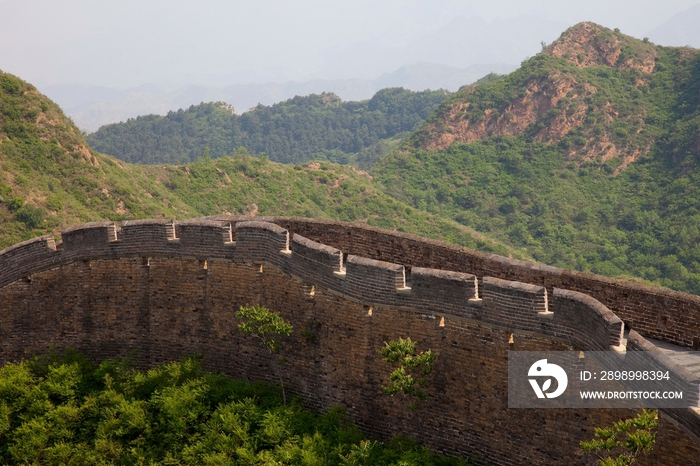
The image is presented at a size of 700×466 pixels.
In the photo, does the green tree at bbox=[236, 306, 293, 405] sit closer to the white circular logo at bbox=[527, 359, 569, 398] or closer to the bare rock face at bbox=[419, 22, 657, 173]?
the white circular logo at bbox=[527, 359, 569, 398]

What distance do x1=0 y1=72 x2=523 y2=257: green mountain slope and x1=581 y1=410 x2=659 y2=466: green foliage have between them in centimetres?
2282

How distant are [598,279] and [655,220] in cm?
3968

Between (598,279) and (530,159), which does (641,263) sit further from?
(598,279)

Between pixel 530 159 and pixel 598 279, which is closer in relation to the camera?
Result: pixel 598 279

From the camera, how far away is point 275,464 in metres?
9.50

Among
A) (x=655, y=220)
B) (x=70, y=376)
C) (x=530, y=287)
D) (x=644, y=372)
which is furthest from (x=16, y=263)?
(x=655, y=220)

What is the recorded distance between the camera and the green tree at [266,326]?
11031mm

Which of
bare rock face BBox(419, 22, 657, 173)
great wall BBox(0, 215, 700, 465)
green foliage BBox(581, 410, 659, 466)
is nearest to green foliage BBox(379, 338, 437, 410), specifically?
great wall BBox(0, 215, 700, 465)

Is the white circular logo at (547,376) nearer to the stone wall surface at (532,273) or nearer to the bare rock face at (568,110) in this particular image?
the stone wall surface at (532,273)

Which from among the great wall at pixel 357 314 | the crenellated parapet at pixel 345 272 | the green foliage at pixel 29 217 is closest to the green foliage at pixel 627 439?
the great wall at pixel 357 314

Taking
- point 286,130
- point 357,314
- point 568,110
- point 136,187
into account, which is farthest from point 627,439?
point 286,130

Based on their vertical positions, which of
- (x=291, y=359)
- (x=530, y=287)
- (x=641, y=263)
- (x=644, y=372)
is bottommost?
(x=641, y=263)

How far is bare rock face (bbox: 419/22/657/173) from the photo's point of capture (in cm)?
5741

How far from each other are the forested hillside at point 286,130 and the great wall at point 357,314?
92278 mm
